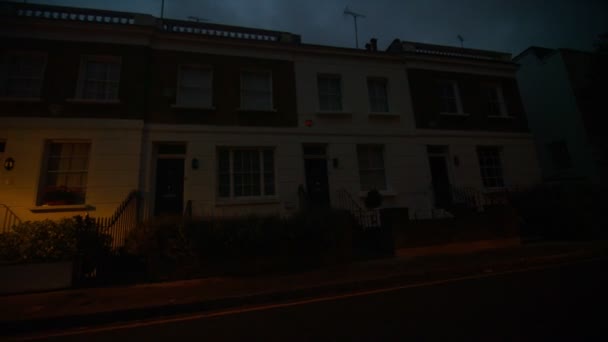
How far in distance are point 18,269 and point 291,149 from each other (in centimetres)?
721

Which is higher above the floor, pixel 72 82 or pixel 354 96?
pixel 354 96

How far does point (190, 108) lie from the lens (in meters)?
8.53

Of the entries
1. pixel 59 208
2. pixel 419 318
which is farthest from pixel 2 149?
pixel 419 318

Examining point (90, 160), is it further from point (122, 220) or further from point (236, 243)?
point (236, 243)

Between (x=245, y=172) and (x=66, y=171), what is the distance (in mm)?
5380

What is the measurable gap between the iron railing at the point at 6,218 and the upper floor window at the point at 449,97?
50.8ft

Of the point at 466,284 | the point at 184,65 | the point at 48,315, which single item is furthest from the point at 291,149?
the point at 48,315

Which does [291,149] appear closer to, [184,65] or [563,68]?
[184,65]

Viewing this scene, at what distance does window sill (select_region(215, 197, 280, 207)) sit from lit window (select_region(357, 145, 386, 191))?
361cm

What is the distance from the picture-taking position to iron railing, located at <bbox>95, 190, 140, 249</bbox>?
20.9ft

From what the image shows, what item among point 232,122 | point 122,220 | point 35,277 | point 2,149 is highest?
point 232,122

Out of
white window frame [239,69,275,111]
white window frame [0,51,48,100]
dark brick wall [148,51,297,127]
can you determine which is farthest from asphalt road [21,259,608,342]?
white window frame [0,51,48,100]

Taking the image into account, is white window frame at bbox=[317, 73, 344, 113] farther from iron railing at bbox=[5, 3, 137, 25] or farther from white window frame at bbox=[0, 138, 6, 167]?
white window frame at bbox=[0, 138, 6, 167]

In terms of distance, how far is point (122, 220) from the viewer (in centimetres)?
694
